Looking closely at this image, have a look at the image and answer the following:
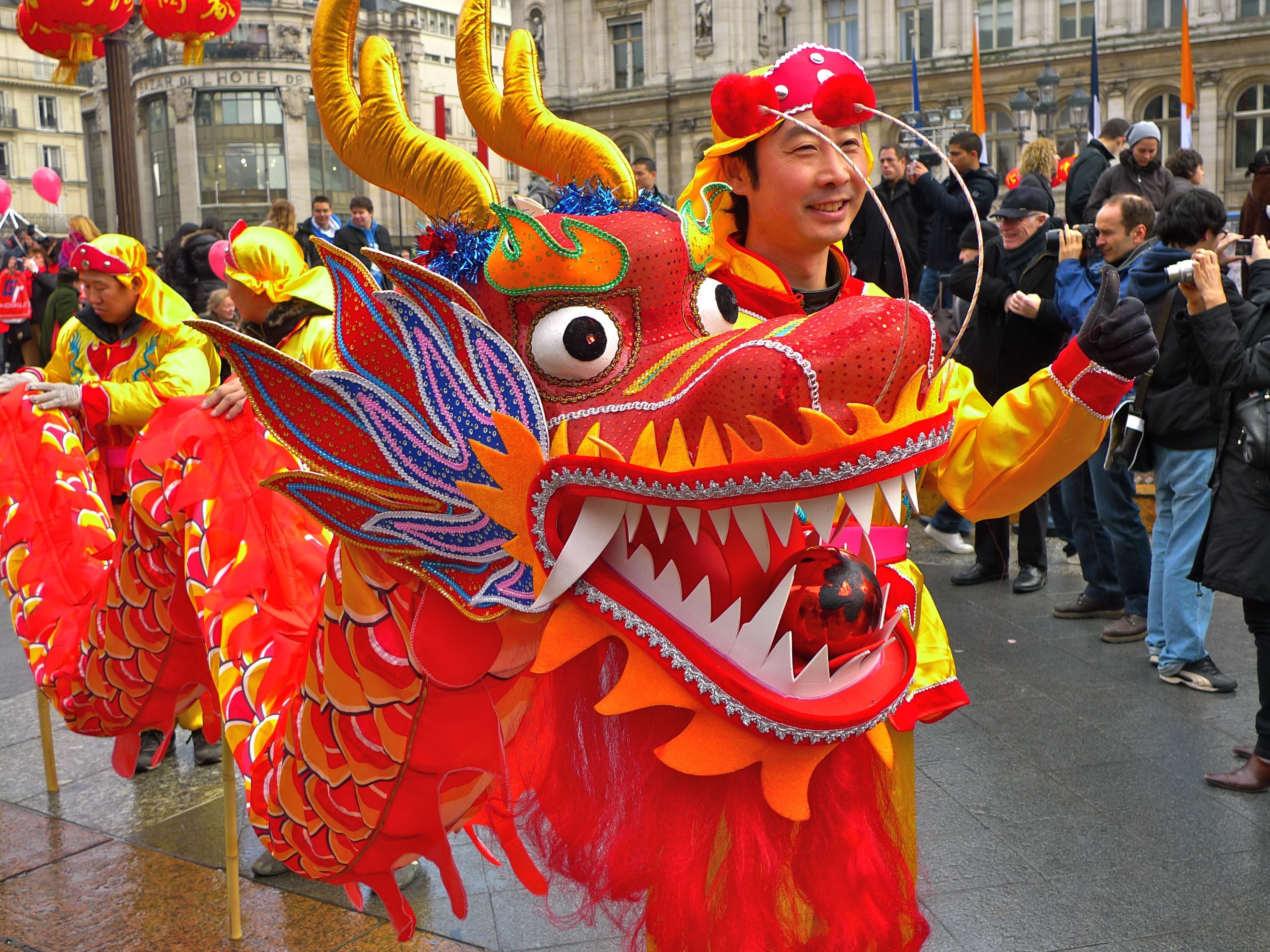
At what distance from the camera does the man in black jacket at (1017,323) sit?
19.6 ft

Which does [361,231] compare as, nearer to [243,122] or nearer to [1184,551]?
[1184,551]

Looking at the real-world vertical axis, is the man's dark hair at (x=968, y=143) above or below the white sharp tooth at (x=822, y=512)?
above

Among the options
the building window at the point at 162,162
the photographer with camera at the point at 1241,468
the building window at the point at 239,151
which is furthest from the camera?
the building window at the point at 162,162

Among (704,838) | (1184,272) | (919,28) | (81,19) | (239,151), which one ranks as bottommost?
(704,838)

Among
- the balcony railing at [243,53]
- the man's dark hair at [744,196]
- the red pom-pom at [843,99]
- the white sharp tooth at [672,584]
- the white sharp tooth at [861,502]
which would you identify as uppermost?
the balcony railing at [243,53]

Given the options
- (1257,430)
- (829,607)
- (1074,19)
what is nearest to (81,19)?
(1257,430)

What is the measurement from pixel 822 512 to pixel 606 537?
0.90 feet

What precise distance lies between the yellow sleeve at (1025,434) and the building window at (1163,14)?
37.4 meters

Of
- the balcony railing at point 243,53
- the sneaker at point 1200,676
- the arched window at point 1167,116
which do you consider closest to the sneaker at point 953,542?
the sneaker at point 1200,676

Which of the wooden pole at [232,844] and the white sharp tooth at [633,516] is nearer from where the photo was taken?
the white sharp tooth at [633,516]

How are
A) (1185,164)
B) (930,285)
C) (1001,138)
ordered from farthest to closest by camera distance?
(1001,138) → (930,285) → (1185,164)

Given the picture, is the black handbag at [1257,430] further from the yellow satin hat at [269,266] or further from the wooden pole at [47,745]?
the wooden pole at [47,745]

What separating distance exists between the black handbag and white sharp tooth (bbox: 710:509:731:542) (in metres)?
2.97

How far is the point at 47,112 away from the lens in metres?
61.4
